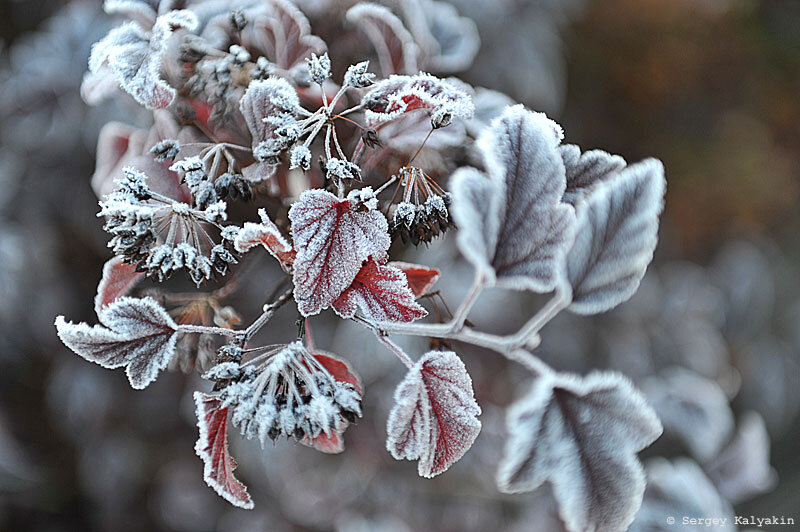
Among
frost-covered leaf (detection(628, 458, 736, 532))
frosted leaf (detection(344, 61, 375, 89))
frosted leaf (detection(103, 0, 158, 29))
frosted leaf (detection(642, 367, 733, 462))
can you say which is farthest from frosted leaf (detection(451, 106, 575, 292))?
frosted leaf (detection(642, 367, 733, 462))

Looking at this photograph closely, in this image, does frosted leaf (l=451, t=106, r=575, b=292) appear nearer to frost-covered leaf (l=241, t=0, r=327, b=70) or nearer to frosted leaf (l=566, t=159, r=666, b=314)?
frosted leaf (l=566, t=159, r=666, b=314)

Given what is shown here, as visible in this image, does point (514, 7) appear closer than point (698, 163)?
Yes

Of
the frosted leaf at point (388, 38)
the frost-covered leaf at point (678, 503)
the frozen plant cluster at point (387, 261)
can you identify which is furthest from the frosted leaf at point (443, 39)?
the frost-covered leaf at point (678, 503)

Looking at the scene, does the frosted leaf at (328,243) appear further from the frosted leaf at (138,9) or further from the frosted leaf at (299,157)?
the frosted leaf at (138,9)

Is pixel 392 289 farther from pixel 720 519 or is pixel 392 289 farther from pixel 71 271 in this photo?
pixel 71 271

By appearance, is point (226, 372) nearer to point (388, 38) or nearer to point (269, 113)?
point (269, 113)

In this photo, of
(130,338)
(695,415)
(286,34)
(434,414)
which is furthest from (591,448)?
(695,415)

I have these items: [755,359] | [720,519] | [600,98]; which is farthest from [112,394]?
[600,98]
